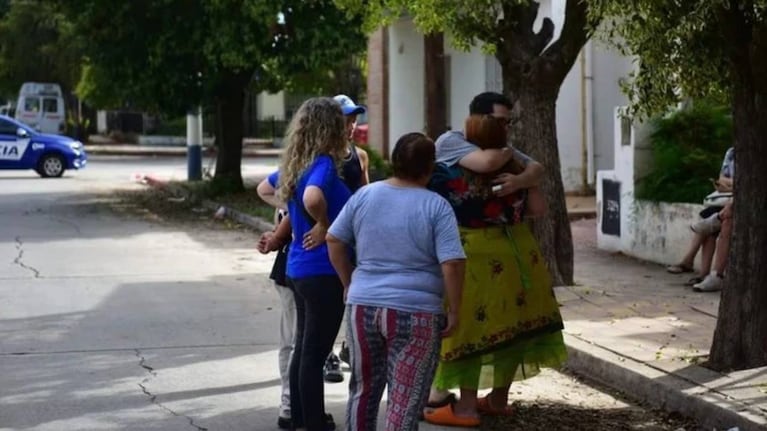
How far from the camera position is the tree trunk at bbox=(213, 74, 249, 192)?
2511cm

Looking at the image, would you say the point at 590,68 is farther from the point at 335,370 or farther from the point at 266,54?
the point at 335,370

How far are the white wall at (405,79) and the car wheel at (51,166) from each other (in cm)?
863

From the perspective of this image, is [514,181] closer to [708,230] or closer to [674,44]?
[674,44]

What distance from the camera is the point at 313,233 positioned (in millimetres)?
6668

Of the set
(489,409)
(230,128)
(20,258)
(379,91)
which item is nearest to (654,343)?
(489,409)

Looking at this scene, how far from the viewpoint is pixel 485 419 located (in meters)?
7.59

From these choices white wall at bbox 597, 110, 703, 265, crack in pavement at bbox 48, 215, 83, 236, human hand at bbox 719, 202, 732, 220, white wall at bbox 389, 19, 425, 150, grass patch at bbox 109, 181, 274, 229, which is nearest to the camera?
human hand at bbox 719, 202, 732, 220

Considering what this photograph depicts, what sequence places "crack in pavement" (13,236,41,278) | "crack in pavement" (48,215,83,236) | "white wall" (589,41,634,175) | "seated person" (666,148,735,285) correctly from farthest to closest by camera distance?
"white wall" (589,41,634,175) → "crack in pavement" (48,215,83,236) → "crack in pavement" (13,236,41,278) → "seated person" (666,148,735,285)

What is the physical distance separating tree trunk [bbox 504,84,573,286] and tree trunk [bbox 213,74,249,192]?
13.7 meters

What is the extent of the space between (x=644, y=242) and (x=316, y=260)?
8569mm

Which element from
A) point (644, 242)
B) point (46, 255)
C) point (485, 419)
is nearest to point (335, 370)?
point (485, 419)

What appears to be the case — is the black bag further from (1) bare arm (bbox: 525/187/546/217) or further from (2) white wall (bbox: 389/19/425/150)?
(2) white wall (bbox: 389/19/425/150)

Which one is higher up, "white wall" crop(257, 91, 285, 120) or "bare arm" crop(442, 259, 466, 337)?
"white wall" crop(257, 91, 285, 120)

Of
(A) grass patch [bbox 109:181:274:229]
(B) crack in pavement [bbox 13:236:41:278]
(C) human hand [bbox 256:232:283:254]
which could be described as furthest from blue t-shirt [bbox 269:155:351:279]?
(A) grass patch [bbox 109:181:274:229]
